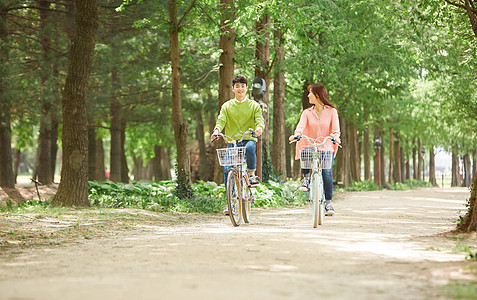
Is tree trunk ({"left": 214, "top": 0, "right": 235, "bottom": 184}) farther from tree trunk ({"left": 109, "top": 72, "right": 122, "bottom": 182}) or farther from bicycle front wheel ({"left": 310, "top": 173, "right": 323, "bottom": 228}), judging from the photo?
tree trunk ({"left": 109, "top": 72, "right": 122, "bottom": 182})

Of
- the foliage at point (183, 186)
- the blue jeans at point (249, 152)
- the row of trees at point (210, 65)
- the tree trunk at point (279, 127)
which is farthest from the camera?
the tree trunk at point (279, 127)

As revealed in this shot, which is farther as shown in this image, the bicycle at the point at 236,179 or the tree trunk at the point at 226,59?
the tree trunk at the point at 226,59

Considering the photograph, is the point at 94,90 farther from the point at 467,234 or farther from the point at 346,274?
the point at 346,274

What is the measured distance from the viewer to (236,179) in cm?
978

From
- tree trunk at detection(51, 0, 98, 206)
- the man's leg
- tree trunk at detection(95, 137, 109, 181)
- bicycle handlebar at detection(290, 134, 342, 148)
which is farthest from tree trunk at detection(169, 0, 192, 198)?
tree trunk at detection(95, 137, 109, 181)

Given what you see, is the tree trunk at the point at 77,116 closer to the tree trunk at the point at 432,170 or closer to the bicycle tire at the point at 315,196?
the bicycle tire at the point at 315,196

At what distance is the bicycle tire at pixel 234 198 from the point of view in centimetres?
954

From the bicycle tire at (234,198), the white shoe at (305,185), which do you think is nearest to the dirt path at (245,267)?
the white shoe at (305,185)

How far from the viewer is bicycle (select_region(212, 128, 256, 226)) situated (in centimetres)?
930

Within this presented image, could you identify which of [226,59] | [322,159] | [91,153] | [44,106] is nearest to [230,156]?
[322,159]

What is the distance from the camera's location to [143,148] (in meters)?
44.6

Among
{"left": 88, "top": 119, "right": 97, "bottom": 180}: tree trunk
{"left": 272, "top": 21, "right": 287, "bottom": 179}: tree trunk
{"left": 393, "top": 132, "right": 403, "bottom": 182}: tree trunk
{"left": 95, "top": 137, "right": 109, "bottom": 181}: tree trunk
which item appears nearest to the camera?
{"left": 272, "top": 21, "right": 287, "bottom": 179}: tree trunk

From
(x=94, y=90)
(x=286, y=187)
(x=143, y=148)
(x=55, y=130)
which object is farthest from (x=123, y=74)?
(x=143, y=148)

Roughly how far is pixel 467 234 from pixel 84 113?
928 centimetres
